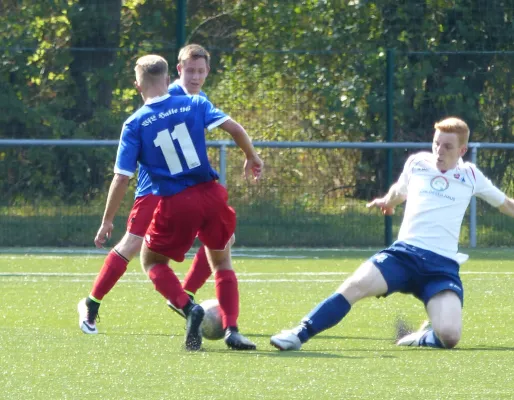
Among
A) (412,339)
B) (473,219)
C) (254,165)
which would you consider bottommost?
(473,219)

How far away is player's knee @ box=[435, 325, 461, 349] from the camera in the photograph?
251 inches

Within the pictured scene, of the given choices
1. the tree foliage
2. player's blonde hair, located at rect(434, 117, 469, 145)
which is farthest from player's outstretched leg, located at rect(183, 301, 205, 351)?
the tree foliage

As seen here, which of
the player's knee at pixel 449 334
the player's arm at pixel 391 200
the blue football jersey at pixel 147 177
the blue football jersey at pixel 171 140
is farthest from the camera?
the blue football jersey at pixel 147 177

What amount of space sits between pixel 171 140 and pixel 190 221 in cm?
43

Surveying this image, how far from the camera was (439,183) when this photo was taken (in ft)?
22.2

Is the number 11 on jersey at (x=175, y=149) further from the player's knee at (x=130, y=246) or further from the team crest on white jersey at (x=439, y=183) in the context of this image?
the team crest on white jersey at (x=439, y=183)

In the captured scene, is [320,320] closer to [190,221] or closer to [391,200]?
[190,221]

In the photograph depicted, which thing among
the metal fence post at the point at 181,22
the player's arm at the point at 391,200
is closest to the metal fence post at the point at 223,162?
the metal fence post at the point at 181,22

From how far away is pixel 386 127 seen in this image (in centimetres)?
1467

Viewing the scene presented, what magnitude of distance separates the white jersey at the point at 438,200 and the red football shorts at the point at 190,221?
3.27 feet

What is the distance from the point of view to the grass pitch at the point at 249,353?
5105 mm

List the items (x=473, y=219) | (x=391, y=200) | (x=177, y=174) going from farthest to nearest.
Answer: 1. (x=473, y=219)
2. (x=391, y=200)
3. (x=177, y=174)

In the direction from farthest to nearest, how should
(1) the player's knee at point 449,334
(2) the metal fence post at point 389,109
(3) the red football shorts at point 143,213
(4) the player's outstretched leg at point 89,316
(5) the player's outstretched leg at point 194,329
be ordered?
(2) the metal fence post at point 389,109
(3) the red football shorts at point 143,213
(4) the player's outstretched leg at point 89,316
(1) the player's knee at point 449,334
(5) the player's outstretched leg at point 194,329

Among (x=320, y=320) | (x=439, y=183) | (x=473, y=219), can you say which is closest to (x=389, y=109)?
(x=473, y=219)
